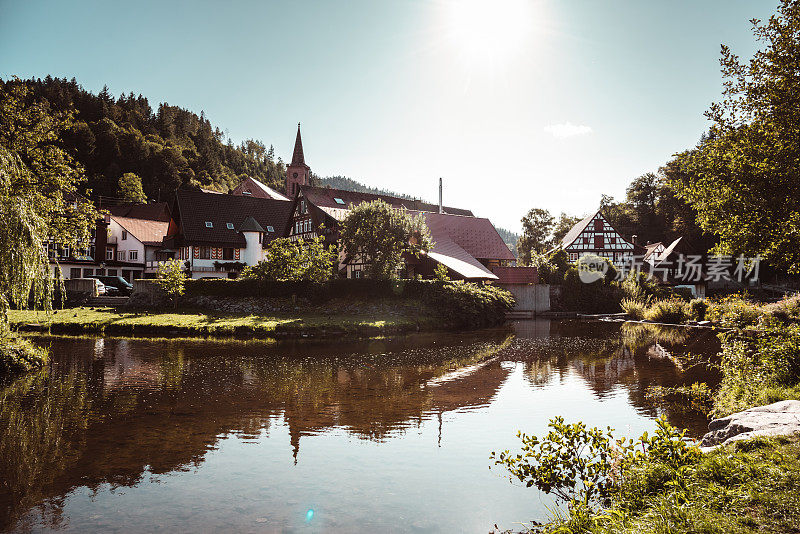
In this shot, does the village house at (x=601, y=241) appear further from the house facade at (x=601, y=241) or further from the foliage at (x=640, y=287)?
the foliage at (x=640, y=287)

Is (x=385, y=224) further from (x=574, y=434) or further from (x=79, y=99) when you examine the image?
(x=79, y=99)

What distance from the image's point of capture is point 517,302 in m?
42.0

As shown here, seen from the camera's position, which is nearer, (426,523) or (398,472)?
(426,523)

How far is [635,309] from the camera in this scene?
37688mm

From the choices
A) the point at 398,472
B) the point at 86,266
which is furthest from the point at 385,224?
the point at 86,266

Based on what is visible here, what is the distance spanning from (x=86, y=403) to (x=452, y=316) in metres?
22.9

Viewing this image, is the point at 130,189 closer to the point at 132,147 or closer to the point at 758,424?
the point at 132,147

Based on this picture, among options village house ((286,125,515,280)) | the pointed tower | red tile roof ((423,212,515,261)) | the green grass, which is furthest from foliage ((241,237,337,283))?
the pointed tower

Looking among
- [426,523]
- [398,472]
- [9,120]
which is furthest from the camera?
[9,120]

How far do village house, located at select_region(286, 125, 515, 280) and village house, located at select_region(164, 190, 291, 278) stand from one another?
7725 mm

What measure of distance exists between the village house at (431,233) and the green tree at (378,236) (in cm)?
104

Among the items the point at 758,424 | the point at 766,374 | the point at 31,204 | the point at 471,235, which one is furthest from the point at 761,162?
the point at 471,235

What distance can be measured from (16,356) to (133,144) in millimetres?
99251

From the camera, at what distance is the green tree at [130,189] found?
293ft
